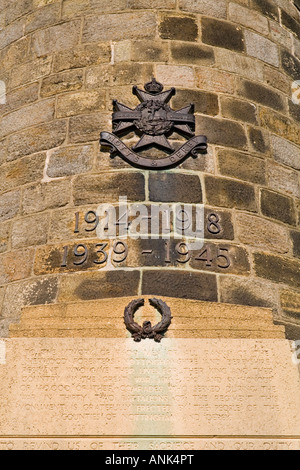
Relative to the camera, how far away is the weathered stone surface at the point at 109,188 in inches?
163

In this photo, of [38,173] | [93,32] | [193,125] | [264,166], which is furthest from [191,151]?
[93,32]

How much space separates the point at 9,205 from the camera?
4.47 meters

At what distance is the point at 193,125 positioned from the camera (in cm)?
446

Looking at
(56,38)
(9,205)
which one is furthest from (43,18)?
(9,205)

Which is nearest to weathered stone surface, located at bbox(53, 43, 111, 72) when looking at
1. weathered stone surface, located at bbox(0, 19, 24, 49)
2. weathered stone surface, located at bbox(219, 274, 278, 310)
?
weathered stone surface, located at bbox(0, 19, 24, 49)

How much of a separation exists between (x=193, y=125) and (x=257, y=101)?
0.63 metres

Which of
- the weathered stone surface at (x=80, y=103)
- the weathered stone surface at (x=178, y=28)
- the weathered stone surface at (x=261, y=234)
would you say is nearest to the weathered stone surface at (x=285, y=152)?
the weathered stone surface at (x=261, y=234)

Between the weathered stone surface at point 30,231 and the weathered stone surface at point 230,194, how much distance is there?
3.34 ft

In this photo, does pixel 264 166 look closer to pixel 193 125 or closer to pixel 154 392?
pixel 193 125

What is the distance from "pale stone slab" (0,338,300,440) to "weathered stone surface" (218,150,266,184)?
1.27 metres

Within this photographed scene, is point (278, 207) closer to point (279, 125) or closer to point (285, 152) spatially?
point (285, 152)
